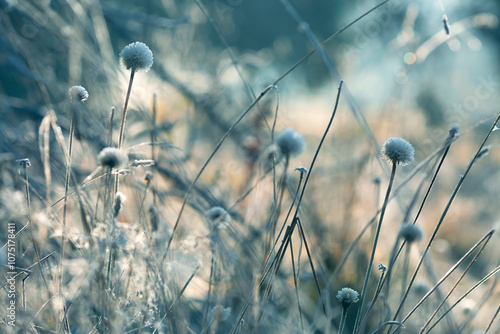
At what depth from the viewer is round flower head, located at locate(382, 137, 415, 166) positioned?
1.90 feet

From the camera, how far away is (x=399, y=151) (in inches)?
22.8

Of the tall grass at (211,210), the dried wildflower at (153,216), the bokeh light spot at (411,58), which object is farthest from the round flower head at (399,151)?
the bokeh light spot at (411,58)

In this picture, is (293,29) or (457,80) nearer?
(457,80)

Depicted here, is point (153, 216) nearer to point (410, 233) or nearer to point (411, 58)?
point (410, 233)

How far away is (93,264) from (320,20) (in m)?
4.80

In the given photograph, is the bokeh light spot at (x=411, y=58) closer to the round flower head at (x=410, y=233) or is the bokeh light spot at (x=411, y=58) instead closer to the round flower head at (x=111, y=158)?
the round flower head at (x=410, y=233)

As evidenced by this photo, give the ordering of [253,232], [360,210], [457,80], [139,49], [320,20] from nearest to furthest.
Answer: [139,49] < [253,232] < [360,210] < [457,80] < [320,20]

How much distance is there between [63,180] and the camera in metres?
0.78

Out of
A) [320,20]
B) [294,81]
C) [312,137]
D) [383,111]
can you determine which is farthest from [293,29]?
[383,111]

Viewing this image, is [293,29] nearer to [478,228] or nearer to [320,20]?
[320,20]

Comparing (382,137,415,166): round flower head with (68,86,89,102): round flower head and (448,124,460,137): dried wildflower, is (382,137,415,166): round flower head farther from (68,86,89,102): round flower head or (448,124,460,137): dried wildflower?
(68,86,89,102): round flower head

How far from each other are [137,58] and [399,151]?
366mm

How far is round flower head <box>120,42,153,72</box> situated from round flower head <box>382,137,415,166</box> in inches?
13.1

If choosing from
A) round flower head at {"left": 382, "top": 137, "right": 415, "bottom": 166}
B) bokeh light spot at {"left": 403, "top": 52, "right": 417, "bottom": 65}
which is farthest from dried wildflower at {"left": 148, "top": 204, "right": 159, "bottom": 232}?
bokeh light spot at {"left": 403, "top": 52, "right": 417, "bottom": 65}
